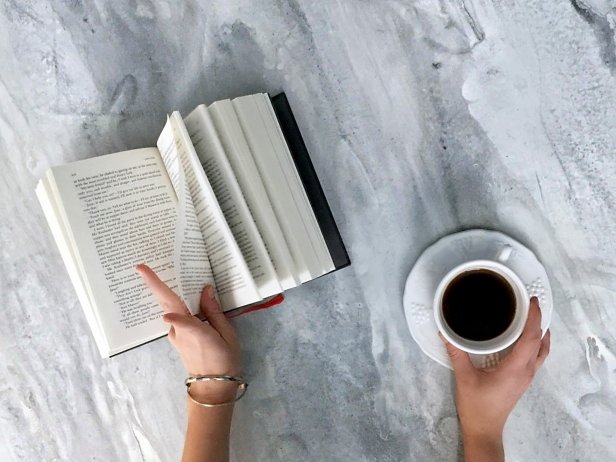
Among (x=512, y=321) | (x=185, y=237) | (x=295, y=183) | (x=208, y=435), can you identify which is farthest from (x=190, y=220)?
(x=512, y=321)

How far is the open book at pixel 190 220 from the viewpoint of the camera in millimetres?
625

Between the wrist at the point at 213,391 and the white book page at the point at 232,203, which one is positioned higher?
the white book page at the point at 232,203

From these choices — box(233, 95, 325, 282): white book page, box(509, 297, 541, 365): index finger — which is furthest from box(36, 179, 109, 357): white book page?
box(509, 297, 541, 365): index finger

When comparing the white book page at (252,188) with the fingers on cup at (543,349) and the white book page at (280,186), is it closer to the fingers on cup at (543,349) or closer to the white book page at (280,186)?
the white book page at (280,186)

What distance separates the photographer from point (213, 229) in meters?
0.63

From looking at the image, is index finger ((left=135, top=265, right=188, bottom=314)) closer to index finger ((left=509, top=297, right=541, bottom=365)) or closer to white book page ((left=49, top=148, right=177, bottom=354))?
white book page ((left=49, top=148, right=177, bottom=354))

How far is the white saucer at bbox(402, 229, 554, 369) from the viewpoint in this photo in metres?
0.68

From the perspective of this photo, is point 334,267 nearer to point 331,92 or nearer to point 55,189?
point 331,92

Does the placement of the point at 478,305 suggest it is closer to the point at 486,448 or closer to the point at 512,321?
the point at 512,321

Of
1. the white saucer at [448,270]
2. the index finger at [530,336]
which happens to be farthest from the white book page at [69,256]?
the index finger at [530,336]

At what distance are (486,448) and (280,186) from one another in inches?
15.5

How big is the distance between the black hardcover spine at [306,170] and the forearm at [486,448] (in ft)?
0.88

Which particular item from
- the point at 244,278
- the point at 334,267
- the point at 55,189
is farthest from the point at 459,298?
the point at 55,189

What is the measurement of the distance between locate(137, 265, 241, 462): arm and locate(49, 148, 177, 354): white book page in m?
0.03
